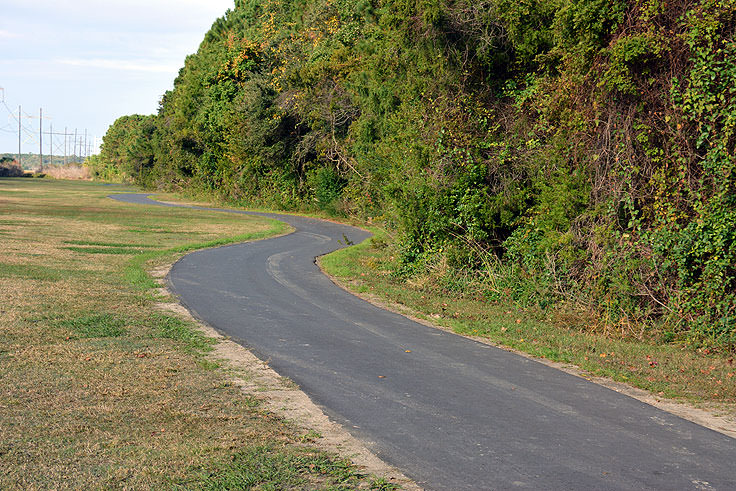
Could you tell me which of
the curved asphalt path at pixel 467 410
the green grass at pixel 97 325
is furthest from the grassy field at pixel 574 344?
the green grass at pixel 97 325

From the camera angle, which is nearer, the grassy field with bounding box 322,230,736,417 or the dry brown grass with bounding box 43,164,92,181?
the grassy field with bounding box 322,230,736,417

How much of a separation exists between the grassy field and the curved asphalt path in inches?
24.6

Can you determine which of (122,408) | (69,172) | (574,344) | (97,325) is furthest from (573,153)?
(69,172)

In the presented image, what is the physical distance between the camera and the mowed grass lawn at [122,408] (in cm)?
545

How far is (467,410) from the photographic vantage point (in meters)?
7.42

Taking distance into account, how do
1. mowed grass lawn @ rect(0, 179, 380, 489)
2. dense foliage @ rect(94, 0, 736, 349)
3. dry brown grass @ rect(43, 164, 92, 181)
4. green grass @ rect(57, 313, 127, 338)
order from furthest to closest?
dry brown grass @ rect(43, 164, 92, 181), dense foliage @ rect(94, 0, 736, 349), green grass @ rect(57, 313, 127, 338), mowed grass lawn @ rect(0, 179, 380, 489)

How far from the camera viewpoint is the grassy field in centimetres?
867

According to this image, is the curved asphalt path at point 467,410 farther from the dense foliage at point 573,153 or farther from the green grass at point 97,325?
the dense foliage at point 573,153

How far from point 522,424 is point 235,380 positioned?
3379mm

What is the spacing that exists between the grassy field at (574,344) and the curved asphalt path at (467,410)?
62cm

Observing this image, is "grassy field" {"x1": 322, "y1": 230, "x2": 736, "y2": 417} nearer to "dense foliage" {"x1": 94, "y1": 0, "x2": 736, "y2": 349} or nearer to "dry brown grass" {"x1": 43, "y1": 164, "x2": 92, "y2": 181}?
"dense foliage" {"x1": 94, "y1": 0, "x2": 736, "y2": 349}

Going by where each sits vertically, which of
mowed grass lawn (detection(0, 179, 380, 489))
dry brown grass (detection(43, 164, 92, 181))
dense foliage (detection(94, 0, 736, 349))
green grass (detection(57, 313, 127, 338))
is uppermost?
dense foliage (detection(94, 0, 736, 349))

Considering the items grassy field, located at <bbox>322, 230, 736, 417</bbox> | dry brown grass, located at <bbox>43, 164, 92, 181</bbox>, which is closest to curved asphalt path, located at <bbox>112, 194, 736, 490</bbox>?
grassy field, located at <bbox>322, 230, 736, 417</bbox>

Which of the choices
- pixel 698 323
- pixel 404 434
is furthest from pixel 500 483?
pixel 698 323
